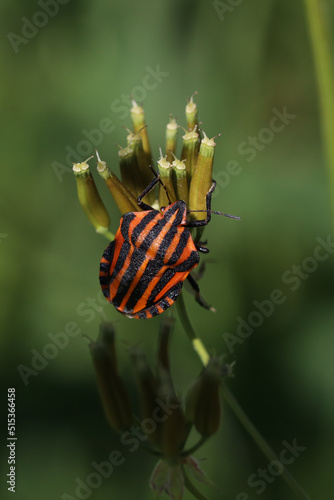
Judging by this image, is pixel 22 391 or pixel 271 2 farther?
pixel 271 2

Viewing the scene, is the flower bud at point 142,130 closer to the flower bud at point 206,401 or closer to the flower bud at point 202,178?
the flower bud at point 202,178

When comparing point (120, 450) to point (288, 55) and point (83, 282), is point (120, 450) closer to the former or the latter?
point (83, 282)

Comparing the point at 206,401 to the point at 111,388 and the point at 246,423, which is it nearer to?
the point at 246,423

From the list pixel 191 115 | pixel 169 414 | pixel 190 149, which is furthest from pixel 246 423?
pixel 191 115

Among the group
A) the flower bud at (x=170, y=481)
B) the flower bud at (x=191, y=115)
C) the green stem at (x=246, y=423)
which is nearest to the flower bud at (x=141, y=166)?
the flower bud at (x=191, y=115)

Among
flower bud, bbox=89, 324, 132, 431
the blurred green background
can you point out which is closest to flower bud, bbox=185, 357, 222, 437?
flower bud, bbox=89, 324, 132, 431

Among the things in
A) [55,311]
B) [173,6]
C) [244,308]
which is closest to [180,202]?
[244,308]
